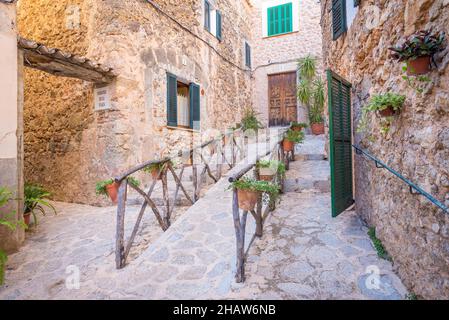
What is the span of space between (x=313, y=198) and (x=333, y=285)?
2.10 meters

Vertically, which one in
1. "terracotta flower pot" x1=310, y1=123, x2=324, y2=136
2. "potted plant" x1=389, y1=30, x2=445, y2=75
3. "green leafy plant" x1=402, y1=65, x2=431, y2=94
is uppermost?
"terracotta flower pot" x1=310, y1=123, x2=324, y2=136

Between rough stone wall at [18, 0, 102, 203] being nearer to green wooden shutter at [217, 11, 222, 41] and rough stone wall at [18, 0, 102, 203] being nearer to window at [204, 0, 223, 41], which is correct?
window at [204, 0, 223, 41]

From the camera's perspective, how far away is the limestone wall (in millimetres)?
3221

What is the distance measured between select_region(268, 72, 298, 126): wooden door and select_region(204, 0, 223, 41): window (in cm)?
353

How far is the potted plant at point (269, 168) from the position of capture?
3.59 meters

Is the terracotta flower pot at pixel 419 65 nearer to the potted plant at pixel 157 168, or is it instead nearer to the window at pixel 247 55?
the potted plant at pixel 157 168

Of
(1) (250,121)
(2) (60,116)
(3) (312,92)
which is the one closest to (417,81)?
(2) (60,116)

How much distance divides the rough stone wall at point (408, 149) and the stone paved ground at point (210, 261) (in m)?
0.34

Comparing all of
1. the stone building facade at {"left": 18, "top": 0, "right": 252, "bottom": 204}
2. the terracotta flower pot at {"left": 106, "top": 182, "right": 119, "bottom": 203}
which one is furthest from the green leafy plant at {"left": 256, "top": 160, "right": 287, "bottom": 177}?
the stone building facade at {"left": 18, "top": 0, "right": 252, "bottom": 204}

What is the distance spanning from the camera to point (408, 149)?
6.59ft

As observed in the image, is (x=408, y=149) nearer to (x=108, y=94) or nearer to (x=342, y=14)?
(x=342, y=14)

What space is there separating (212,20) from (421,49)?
8392mm

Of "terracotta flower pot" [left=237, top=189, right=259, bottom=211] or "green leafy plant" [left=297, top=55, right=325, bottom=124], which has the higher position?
"green leafy plant" [left=297, top=55, right=325, bottom=124]

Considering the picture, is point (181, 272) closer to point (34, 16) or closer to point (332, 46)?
point (332, 46)
